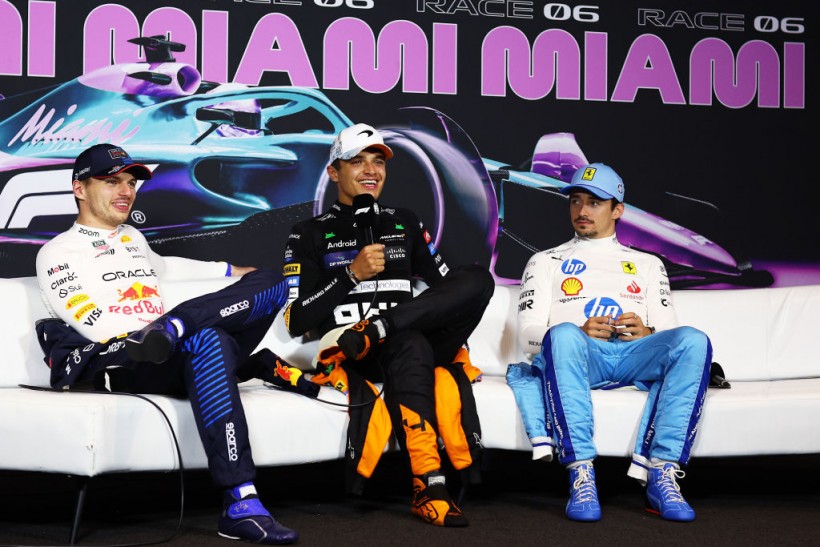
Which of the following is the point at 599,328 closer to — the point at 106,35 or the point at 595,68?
the point at 595,68

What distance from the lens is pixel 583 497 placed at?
2816 millimetres

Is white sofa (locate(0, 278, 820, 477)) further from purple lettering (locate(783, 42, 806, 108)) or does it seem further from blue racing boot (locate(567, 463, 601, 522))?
purple lettering (locate(783, 42, 806, 108))

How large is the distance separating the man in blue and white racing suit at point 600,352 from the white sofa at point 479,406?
0.09m

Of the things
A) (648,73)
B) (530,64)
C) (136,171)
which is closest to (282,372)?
(136,171)

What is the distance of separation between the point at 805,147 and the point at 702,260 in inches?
30.7

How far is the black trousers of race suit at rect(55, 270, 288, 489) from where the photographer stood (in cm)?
256

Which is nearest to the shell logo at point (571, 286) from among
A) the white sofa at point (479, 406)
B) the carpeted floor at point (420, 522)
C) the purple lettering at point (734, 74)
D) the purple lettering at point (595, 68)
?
the white sofa at point (479, 406)

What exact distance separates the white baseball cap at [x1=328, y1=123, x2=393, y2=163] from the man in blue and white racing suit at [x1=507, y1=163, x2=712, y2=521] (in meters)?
0.69

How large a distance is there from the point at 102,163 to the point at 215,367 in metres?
0.94

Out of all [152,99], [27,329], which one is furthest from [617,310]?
[152,99]

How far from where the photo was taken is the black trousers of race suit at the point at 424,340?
2.85 metres

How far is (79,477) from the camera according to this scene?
8.56 feet

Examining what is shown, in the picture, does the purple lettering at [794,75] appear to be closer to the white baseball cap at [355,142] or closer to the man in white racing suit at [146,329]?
the white baseball cap at [355,142]

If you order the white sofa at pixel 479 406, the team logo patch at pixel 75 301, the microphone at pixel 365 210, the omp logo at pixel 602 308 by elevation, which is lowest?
the white sofa at pixel 479 406
